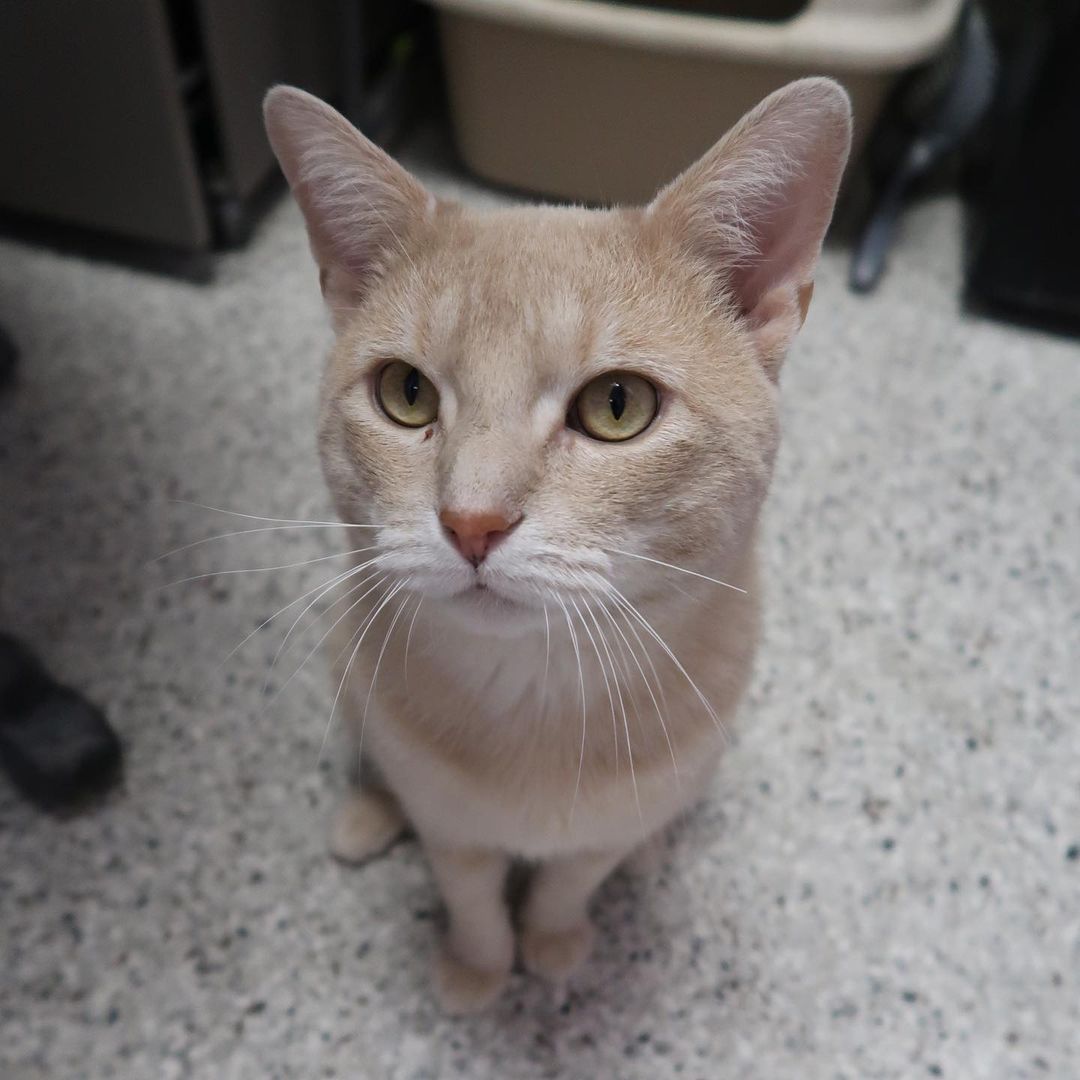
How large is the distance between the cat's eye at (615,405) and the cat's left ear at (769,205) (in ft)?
0.36

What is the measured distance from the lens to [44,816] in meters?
0.99

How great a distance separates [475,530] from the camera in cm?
52

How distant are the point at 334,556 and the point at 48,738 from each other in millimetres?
360

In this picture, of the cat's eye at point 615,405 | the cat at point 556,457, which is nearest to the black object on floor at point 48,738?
the cat at point 556,457

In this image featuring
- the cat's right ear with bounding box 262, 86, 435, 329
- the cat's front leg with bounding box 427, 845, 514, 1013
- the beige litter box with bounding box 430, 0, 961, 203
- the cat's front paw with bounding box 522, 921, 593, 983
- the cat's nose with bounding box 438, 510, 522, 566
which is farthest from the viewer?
the beige litter box with bounding box 430, 0, 961, 203

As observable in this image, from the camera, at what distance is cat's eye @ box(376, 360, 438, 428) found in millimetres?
612

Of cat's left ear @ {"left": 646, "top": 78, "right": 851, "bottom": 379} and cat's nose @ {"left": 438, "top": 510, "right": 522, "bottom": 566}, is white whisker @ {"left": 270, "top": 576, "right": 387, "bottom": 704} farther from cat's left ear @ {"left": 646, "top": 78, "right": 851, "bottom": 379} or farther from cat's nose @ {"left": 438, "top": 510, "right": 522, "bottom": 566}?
cat's left ear @ {"left": 646, "top": 78, "right": 851, "bottom": 379}

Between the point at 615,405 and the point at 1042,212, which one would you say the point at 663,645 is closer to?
the point at 615,405

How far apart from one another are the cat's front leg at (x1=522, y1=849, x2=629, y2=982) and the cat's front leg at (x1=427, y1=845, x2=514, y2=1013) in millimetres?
23

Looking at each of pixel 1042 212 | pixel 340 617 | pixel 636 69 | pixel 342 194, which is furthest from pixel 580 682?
pixel 1042 212

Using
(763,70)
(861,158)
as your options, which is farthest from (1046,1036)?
(861,158)

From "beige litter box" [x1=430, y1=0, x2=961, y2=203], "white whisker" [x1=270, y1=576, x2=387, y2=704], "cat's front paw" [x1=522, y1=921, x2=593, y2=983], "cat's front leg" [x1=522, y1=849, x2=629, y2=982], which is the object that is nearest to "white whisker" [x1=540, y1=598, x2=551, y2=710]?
"white whisker" [x1=270, y1=576, x2=387, y2=704]

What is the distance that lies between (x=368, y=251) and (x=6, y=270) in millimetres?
1207

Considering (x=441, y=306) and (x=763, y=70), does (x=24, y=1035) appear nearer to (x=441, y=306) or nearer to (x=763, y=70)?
(x=441, y=306)
